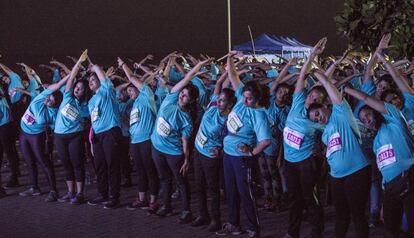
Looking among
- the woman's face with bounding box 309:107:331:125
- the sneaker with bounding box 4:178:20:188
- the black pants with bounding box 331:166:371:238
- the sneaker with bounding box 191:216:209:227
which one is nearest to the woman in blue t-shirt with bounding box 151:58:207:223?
the sneaker with bounding box 191:216:209:227

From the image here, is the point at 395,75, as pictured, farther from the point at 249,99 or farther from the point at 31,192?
the point at 31,192

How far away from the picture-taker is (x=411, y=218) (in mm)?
5211

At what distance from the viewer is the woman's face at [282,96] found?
7.70 m

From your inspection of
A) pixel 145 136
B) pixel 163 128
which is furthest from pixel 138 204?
pixel 163 128

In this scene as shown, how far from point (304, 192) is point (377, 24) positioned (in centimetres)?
185

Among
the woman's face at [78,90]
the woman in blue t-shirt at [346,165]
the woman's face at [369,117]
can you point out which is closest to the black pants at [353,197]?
the woman in blue t-shirt at [346,165]

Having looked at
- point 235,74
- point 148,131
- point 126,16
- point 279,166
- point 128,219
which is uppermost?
point 126,16

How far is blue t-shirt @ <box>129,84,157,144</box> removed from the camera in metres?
7.97

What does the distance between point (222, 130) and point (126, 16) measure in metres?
23.6

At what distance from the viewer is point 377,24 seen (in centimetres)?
549

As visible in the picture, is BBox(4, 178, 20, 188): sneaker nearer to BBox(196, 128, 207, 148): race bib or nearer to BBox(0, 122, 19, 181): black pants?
BBox(0, 122, 19, 181): black pants

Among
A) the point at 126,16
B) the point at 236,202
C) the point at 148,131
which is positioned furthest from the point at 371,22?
the point at 126,16

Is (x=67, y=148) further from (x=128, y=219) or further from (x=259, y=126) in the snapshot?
(x=259, y=126)

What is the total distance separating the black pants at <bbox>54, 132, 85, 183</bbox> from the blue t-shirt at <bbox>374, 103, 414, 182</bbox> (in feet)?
14.6
